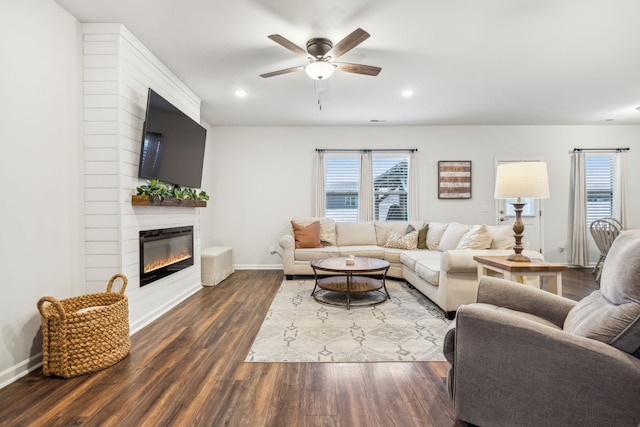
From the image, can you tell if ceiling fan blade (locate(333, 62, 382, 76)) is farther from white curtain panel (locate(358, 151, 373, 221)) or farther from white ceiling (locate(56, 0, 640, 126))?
white curtain panel (locate(358, 151, 373, 221))

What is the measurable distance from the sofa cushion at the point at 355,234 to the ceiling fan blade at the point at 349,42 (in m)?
3.19

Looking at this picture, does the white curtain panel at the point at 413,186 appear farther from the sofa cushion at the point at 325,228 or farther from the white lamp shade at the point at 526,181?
Answer: the white lamp shade at the point at 526,181

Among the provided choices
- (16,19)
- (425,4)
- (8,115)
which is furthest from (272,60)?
(8,115)

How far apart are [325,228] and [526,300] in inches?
151

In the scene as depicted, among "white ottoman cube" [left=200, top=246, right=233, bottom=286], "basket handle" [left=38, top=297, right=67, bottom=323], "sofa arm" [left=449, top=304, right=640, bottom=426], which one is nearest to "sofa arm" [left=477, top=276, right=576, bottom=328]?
"sofa arm" [left=449, top=304, right=640, bottom=426]

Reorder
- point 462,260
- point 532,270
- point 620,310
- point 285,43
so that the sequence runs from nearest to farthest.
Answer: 1. point 620,310
2. point 532,270
3. point 285,43
4. point 462,260

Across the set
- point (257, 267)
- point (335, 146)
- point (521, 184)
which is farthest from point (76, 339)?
point (335, 146)

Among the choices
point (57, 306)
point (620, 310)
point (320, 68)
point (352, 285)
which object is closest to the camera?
point (620, 310)

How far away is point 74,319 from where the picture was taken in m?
2.11

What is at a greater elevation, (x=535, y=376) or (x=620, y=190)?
(x=620, y=190)

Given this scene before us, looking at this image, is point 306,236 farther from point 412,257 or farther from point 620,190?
point 620,190

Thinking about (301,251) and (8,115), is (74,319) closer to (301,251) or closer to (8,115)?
(8,115)

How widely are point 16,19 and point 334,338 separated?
3251 millimetres

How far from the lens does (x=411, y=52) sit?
321 centimetres
